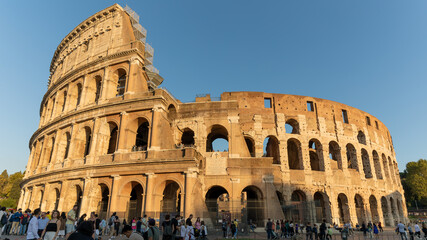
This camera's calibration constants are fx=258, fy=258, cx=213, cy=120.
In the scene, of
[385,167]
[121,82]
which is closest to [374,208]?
[385,167]

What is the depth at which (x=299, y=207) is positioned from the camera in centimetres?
1958

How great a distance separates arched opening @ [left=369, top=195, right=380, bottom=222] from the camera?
25.7 m

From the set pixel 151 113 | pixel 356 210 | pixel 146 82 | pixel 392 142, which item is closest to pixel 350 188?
pixel 356 210

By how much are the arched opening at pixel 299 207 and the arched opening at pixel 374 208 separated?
900 cm

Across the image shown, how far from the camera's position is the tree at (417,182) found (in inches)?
1720

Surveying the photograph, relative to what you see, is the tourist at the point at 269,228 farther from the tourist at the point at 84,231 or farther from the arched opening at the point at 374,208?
the arched opening at the point at 374,208

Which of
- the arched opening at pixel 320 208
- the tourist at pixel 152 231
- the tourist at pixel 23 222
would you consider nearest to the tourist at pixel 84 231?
the tourist at pixel 152 231

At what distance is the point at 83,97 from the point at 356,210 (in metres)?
27.8

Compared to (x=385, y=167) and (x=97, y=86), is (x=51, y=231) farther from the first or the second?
(x=385, y=167)

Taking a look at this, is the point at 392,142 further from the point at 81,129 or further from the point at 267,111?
the point at 81,129

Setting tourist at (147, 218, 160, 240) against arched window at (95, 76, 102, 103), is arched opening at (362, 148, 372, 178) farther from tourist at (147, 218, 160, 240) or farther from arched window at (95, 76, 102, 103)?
arched window at (95, 76, 102, 103)

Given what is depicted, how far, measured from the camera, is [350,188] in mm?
23766

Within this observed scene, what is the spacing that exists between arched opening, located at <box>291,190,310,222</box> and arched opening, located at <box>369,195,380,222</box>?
900cm

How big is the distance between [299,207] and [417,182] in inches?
1501
